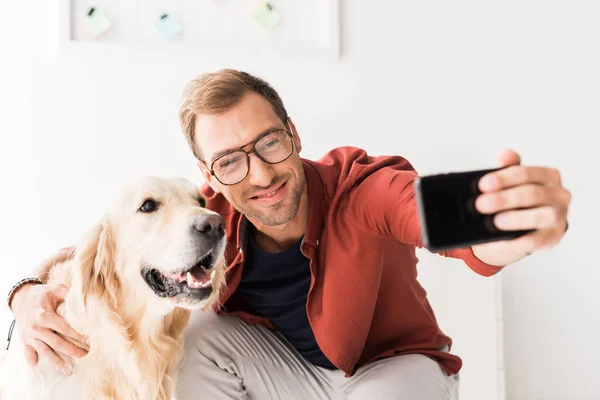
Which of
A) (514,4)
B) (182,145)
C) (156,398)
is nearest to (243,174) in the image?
(156,398)

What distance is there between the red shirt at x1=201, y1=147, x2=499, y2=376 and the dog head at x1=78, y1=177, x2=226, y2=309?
0.21 metres

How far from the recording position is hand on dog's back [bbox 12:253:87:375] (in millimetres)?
1368

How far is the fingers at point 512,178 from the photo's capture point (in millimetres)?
768

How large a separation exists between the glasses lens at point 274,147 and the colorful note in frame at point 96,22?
119cm

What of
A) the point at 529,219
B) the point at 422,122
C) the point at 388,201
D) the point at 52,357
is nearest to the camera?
the point at 529,219

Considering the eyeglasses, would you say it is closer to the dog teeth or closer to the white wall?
the dog teeth

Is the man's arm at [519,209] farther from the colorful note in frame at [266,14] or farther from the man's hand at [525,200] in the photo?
the colorful note in frame at [266,14]

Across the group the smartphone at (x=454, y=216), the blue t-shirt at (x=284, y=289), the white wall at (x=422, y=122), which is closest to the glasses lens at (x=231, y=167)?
the blue t-shirt at (x=284, y=289)

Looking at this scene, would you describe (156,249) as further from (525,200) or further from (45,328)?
(525,200)

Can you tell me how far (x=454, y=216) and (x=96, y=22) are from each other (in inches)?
76.6

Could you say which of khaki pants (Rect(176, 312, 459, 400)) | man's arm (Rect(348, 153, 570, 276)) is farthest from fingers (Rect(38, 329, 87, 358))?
man's arm (Rect(348, 153, 570, 276))

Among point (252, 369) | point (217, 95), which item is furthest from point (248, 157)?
point (252, 369)

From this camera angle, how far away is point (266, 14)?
90.6 inches

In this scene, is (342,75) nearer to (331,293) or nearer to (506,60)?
(506,60)
